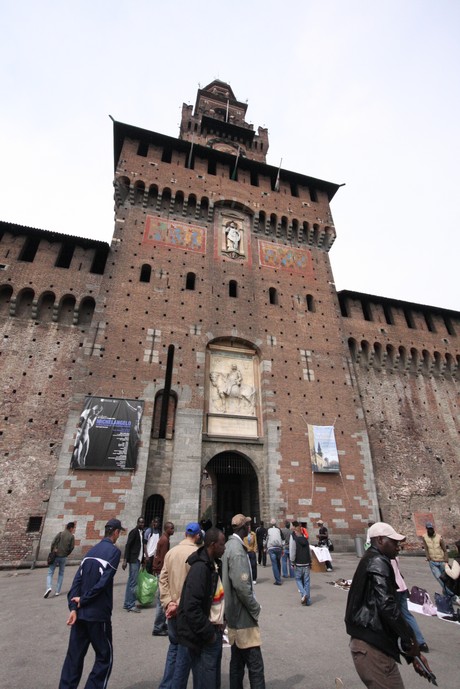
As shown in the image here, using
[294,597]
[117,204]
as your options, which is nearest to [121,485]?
[294,597]

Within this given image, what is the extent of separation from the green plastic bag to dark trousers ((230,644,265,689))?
3.96 metres

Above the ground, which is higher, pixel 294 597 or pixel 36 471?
pixel 36 471

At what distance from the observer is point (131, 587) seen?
6.77 m

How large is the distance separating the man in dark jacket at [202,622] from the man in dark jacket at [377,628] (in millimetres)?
1112

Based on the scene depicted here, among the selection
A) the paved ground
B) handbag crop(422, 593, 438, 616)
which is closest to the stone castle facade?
the paved ground

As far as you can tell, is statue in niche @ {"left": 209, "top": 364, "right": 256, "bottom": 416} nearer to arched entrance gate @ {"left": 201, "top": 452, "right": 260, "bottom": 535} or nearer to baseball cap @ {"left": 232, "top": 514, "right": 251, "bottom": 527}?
arched entrance gate @ {"left": 201, "top": 452, "right": 260, "bottom": 535}

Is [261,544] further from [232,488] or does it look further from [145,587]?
[232,488]

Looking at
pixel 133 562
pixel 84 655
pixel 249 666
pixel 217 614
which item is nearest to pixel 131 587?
pixel 133 562

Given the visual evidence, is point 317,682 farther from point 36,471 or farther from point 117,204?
point 117,204

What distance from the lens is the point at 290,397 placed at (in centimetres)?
1647

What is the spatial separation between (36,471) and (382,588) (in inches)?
542

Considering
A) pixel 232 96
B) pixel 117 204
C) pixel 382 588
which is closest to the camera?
pixel 382 588

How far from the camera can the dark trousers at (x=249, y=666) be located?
10.4 ft

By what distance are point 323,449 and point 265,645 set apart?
1127 cm
